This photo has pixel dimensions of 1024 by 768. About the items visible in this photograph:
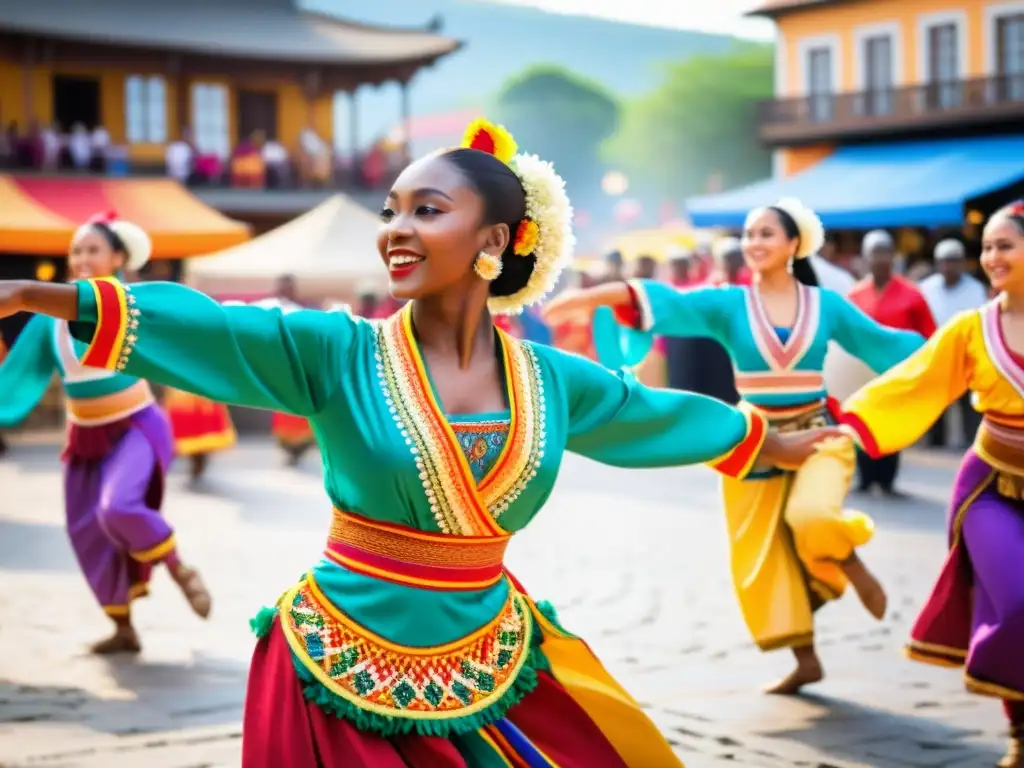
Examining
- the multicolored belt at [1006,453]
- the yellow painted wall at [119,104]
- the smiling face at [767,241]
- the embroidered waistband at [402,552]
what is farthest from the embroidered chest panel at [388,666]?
the yellow painted wall at [119,104]

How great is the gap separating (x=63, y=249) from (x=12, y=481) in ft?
31.7

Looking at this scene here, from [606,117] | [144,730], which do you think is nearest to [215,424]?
[144,730]

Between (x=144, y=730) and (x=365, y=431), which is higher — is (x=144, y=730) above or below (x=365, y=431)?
below

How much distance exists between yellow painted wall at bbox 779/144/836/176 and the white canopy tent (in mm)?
12145

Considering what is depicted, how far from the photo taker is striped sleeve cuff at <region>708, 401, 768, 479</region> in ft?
13.6

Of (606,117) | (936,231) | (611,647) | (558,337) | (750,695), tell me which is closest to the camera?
(750,695)

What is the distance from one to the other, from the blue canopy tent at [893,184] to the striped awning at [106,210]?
7.74 m

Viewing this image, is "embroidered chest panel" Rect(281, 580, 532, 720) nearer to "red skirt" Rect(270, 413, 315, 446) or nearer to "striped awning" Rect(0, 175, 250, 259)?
"red skirt" Rect(270, 413, 315, 446)

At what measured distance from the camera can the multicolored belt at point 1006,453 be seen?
17.5 ft

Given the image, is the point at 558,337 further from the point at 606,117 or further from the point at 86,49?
the point at 606,117

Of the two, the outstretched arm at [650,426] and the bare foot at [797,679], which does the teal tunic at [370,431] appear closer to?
the outstretched arm at [650,426]

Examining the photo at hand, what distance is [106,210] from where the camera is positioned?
24.1 metres

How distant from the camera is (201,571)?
934 cm

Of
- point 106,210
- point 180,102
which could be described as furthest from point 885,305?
point 180,102
